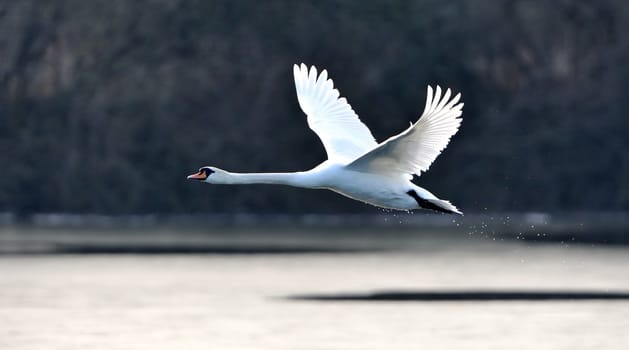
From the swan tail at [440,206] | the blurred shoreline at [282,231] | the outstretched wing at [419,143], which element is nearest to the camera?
the outstretched wing at [419,143]

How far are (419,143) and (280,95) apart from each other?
3571cm

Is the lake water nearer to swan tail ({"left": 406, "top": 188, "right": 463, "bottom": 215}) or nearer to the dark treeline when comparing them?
swan tail ({"left": 406, "top": 188, "right": 463, "bottom": 215})

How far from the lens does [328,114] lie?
1555 cm

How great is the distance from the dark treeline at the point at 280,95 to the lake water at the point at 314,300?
16.3 m

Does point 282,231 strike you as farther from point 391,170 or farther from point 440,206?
point 440,206

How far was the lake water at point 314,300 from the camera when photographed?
667 inches

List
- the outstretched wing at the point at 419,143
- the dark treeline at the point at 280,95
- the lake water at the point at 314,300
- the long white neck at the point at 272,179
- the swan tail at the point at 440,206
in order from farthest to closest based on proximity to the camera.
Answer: the dark treeline at the point at 280,95 < the lake water at the point at 314,300 < the long white neck at the point at 272,179 < the swan tail at the point at 440,206 < the outstretched wing at the point at 419,143

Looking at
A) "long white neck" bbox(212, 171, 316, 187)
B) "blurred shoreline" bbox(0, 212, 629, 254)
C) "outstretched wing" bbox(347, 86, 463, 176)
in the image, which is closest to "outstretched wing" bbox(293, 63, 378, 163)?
"long white neck" bbox(212, 171, 316, 187)

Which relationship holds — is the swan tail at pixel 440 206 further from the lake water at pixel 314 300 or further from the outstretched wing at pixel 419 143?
the lake water at pixel 314 300

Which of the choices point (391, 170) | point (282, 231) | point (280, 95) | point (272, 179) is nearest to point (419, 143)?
point (391, 170)

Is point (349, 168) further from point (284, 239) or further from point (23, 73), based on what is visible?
point (23, 73)

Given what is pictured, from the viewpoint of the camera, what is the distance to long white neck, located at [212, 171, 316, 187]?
45.6ft

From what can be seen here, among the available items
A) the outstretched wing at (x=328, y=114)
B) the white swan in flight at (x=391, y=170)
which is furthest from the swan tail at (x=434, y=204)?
the outstretched wing at (x=328, y=114)

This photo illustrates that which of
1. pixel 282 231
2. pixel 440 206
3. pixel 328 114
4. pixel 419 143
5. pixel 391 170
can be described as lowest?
pixel 440 206
